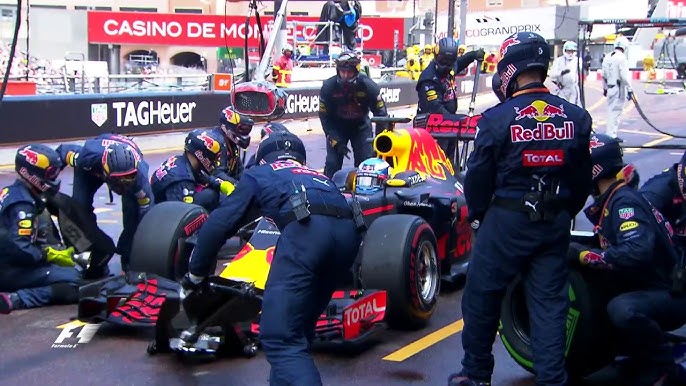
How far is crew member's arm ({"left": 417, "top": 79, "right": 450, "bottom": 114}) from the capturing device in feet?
→ 37.3

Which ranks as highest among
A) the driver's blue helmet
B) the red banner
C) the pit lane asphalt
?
the red banner

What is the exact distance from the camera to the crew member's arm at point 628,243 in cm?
509

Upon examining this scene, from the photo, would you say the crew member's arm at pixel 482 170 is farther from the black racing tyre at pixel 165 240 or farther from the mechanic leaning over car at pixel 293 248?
the black racing tyre at pixel 165 240

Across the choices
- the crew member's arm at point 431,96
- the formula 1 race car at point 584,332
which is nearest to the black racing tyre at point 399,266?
the formula 1 race car at point 584,332

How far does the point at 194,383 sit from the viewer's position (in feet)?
18.7

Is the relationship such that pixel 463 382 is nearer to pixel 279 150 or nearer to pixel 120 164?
pixel 279 150

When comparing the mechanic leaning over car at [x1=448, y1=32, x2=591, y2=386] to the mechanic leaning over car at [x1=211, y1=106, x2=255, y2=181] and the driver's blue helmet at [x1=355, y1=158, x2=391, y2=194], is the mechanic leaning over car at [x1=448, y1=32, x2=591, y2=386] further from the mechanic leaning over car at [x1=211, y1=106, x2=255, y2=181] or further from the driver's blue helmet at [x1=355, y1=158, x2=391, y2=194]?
the mechanic leaning over car at [x1=211, y1=106, x2=255, y2=181]

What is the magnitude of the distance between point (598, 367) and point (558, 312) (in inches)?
28.6

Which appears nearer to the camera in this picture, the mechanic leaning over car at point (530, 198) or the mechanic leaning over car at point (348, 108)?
the mechanic leaning over car at point (530, 198)

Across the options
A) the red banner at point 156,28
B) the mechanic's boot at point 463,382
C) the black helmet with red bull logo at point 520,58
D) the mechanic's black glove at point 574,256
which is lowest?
the mechanic's boot at point 463,382

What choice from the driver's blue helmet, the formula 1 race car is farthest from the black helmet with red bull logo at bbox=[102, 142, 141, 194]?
the formula 1 race car

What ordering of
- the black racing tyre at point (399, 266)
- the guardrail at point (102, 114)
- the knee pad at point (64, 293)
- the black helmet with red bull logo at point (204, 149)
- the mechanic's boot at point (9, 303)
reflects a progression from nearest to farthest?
1. the black racing tyre at point (399, 266)
2. the mechanic's boot at point (9, 303)
3. the knee pad at point (64, 293)
4. the black helmet with red bull logo at point (204, 149)
5. the guardrail at point (102, 114)

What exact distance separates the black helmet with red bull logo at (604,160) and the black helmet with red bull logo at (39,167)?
421cm

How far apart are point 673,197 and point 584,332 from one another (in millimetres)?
1091
